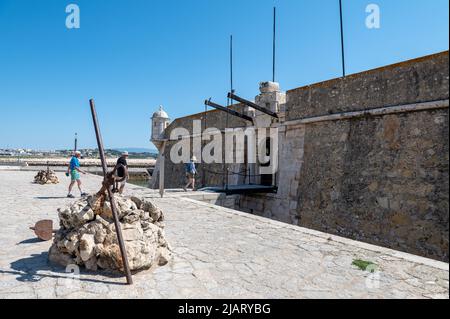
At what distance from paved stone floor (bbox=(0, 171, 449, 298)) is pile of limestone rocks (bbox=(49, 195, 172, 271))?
0.14 meters

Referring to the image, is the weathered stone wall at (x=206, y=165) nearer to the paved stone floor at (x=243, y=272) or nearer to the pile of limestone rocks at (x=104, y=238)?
the paved stone floor at (x=243, y=272)

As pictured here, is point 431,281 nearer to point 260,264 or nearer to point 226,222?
point 260,264

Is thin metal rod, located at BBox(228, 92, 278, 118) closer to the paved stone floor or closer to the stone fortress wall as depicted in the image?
the stone fortress wall

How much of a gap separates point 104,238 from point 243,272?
1547 millimetres

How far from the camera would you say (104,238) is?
3191 mm

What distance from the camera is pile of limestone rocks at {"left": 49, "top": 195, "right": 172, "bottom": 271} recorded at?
10.1 ft

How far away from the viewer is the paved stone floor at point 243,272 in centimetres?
262

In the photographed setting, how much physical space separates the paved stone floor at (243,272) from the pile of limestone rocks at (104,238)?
0.45 feet

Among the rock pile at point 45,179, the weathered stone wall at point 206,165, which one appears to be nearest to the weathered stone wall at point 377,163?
the weathered stone wall at point 206,165

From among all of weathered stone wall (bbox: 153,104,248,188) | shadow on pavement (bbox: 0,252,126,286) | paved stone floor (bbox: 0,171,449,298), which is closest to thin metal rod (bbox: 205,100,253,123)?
weathered stone wall (bbox: 153,104,248,188)

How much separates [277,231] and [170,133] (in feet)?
44.3

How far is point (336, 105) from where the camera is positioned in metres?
7.73

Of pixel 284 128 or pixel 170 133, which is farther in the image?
pixel 170 133

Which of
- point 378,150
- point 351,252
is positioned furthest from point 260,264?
point 378,150
